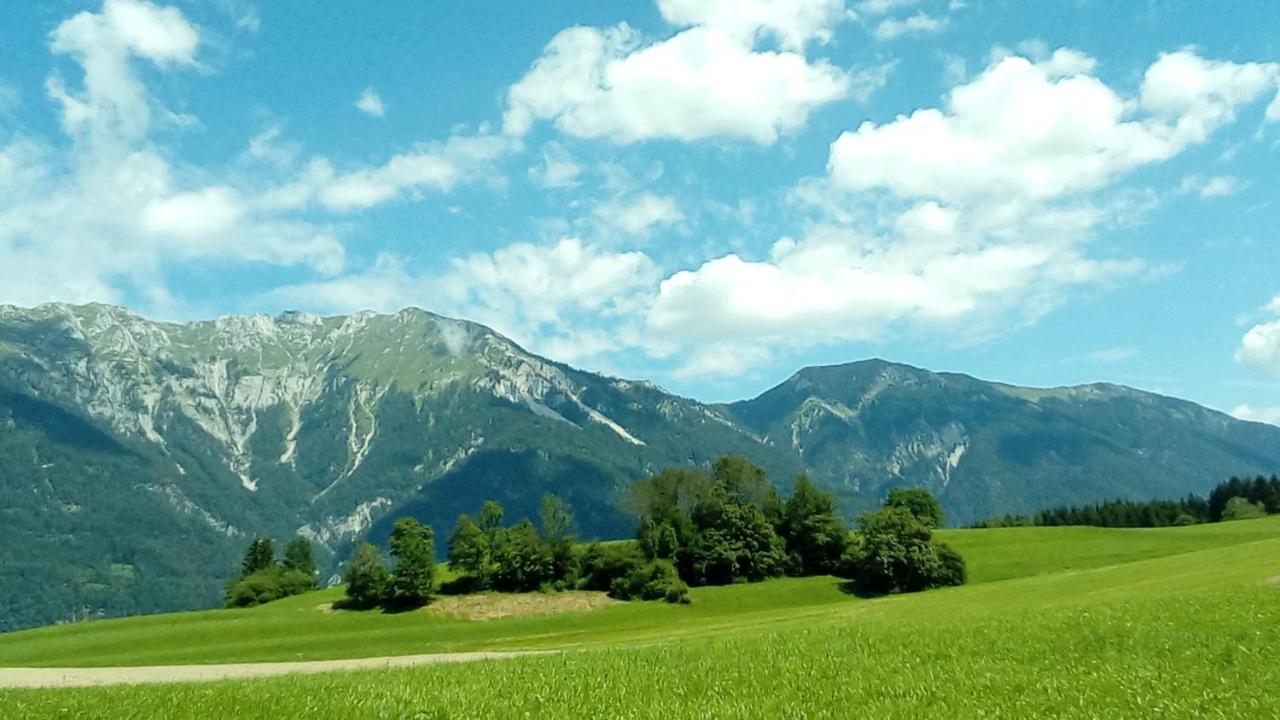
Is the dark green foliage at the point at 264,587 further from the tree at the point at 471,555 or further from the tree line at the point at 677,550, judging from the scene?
the tree at the point at 471,555

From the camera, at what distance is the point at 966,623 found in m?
35.3

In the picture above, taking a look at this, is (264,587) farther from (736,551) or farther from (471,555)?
(736,551)

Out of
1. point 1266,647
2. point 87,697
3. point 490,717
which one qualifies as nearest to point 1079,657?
point 1266,647

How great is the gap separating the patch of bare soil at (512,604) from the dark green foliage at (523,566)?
2.64 meters

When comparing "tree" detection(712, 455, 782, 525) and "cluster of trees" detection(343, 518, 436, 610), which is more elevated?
"tree" detection(712, 455, 782, 525)

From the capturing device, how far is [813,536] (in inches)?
5153

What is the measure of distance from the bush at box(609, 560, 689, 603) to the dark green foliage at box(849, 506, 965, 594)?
24.2 metres

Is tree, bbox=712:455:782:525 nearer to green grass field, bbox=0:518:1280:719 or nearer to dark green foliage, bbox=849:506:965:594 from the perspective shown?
dark green foliage, bbox=849:506:965:594

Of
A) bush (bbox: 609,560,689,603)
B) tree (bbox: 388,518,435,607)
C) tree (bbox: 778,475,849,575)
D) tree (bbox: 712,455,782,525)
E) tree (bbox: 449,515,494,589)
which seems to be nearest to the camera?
tree (bbox: 388,518,435,607)

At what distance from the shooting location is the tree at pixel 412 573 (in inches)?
4336

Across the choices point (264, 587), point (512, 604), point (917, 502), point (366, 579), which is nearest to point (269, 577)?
point (264, 587)

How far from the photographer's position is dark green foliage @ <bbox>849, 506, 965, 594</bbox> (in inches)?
4427

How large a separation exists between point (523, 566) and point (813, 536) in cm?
4431

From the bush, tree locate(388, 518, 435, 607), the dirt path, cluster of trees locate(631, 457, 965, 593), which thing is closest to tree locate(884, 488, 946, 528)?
cluster of trees locate(631, 457, 965, 593)
